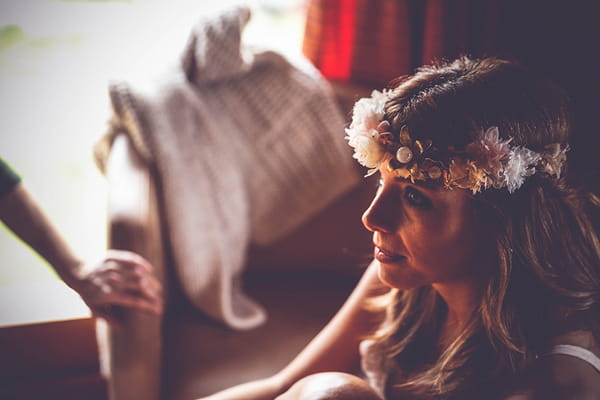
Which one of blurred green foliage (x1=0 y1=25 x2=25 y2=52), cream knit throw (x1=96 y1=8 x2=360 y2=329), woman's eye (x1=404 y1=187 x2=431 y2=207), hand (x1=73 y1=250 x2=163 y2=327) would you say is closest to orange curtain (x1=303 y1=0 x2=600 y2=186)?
woman's eye (x1=404 y1=187 x2=431 y2=207)

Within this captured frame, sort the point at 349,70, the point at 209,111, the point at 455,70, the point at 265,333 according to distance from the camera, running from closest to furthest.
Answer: the point at 455,70, the point at 265,333, the point at 209,111, the point at 349,70

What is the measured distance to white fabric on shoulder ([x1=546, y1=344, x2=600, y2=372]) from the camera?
2.28 ft

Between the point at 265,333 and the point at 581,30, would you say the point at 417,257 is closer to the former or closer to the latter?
the point at 581,30

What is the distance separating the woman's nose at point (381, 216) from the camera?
28.5 inches

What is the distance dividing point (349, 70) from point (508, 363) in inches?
59.7

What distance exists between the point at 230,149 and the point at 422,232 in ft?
3.42

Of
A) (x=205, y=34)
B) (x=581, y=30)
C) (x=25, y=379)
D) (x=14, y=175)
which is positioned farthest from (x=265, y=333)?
(x=581, y=30)

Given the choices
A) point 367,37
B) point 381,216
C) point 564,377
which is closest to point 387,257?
point 381,216

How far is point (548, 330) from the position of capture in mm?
751

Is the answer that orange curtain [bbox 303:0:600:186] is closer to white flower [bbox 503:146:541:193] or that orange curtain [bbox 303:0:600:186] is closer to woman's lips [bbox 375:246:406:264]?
white flower [bbox 503:146:541:193]

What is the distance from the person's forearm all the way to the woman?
57 cm

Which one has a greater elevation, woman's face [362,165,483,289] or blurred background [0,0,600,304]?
blurred background [0,0,600,304]

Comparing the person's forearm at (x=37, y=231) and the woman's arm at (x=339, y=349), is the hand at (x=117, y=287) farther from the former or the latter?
the woman's arm at (x=339, y=349)

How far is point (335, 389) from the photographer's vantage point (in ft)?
2.30
